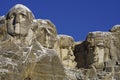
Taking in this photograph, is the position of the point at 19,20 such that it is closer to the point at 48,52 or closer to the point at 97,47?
the point at 48,52

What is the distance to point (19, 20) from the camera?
32.2 meters

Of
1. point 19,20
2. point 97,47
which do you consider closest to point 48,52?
point 19,20

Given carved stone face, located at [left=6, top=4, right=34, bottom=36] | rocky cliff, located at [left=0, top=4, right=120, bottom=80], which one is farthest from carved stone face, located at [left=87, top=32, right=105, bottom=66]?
carved stone face, located at [left=6, top=4, right=34, bottom=36]

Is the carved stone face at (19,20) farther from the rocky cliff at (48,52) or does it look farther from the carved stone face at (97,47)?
the carved stone face at (97,47)

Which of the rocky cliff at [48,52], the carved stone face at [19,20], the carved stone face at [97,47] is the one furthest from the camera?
the carved stone face at [97,47]

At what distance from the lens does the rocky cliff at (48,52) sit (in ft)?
99.6

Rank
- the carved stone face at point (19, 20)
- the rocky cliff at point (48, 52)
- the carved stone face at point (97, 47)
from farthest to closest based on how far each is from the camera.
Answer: the carved stone face at point (97, 47) < the carved stone face at point (19, 20) < the rocky cliff at point (48, 52)

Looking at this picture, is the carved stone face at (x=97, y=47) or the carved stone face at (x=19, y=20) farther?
the carved stone face at (x=97, y=47)

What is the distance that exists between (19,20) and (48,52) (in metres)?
2.85

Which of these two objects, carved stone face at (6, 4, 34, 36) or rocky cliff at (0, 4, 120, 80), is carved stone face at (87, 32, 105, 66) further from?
carved stone face at (6, 4, 34, 36)

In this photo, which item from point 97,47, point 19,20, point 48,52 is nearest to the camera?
point 48,52

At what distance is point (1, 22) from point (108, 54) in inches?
391

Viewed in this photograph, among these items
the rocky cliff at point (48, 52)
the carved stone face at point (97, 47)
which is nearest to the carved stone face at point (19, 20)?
the rocky cliff at point (48, 52)

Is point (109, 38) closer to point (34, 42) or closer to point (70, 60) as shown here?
point (70, 60)
